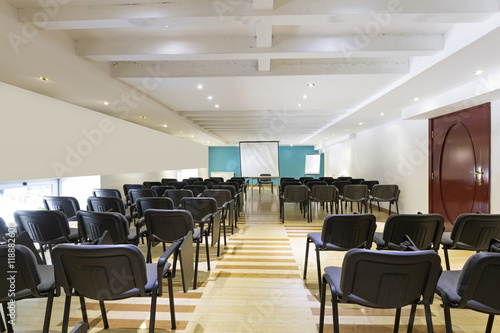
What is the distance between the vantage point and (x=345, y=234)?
2561mm

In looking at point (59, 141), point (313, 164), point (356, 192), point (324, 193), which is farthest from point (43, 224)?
point (313, 164)

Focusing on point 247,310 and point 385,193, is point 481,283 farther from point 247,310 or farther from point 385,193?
point 385,193

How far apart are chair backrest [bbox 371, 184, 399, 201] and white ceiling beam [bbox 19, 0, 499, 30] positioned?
14.3 feet

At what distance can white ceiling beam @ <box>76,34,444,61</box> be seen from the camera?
3.13 m

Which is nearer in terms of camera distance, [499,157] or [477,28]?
[477,28]

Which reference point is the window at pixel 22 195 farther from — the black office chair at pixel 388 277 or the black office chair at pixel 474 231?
the black office chair at pixel 474 231

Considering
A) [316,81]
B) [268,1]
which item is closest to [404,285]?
[268,1]

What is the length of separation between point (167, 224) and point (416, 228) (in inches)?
98.1

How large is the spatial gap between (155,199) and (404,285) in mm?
3005

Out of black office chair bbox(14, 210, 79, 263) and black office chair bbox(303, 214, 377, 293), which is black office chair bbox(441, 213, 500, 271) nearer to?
black office chair bbox(303, 214, 377, 293)

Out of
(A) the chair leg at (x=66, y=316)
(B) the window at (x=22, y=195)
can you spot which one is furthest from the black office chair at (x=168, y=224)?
(B) the window at (x=22, y=195)

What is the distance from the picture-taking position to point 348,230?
8.34 feet

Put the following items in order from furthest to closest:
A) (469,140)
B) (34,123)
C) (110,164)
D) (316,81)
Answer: (110,164) → (469,140) → (316,81) → (34,123)

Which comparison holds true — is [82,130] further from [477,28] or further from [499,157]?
[499,157]
